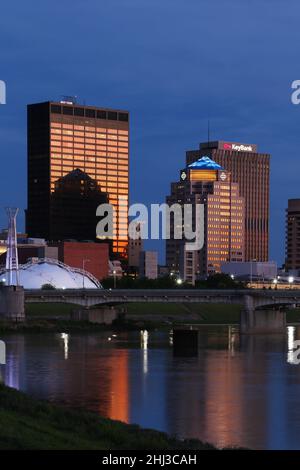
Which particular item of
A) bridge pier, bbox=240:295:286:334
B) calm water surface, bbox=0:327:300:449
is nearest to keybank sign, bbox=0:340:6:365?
calm water surface, bbox=0:327:300:449

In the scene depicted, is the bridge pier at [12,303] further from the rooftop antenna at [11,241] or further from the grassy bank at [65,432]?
the grassy bank at [65,432]

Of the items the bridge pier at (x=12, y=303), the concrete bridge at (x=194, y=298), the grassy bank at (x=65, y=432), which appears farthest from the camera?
the concrete bridge at (x=194, y=298)

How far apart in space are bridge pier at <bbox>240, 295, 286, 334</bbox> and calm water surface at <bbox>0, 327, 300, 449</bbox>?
22.9 metres

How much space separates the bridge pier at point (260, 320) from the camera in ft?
442

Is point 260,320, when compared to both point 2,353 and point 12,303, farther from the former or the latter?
point 2,353

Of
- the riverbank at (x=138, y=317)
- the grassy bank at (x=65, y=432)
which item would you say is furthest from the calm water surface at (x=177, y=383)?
the riverbank at (x=138, y=317)

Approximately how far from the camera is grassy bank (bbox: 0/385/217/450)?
33688 mm

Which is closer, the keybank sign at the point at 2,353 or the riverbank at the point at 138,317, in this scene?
the keybank sign at the point at 2,353

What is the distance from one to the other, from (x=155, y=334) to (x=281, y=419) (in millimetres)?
76337

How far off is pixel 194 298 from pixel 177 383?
70330 mm
